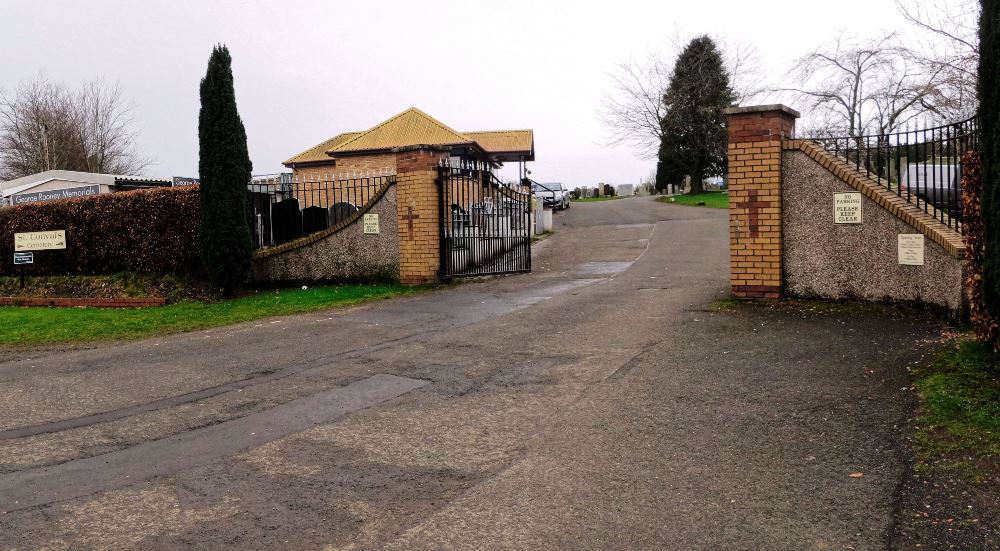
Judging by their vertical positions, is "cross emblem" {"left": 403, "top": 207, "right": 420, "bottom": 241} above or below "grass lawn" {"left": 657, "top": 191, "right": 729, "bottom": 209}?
below

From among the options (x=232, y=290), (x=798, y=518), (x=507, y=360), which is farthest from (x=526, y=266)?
(x=798, y=518)

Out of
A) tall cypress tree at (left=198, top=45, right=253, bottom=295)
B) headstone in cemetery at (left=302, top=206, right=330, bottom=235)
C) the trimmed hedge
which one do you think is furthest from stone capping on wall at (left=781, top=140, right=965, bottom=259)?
the trimmed hedge

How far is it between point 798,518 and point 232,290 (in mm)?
12573

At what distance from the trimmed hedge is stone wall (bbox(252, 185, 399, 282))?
154 centimetres

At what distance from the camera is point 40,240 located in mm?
16734

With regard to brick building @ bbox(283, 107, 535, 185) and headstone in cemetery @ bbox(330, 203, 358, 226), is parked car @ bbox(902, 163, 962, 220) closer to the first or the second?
headstone in cemetery @ bbox(330, 203, 358, 226)

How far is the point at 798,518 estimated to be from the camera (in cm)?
370

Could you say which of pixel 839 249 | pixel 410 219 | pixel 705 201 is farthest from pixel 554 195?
pixel 839 249

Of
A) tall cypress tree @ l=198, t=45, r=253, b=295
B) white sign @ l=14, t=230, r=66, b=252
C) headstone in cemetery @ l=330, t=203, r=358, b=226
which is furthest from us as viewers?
white sign @ l=14, t=230, r=66, b=252

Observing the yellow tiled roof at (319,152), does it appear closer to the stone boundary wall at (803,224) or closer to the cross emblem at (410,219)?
the cross emblem at (410,219)

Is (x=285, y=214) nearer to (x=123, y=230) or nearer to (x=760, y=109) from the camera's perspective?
(x=123, y=230)

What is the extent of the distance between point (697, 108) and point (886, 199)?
141 feet

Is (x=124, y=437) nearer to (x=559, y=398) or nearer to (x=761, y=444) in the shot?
(x=559, y=398)

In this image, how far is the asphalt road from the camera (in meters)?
3.75
